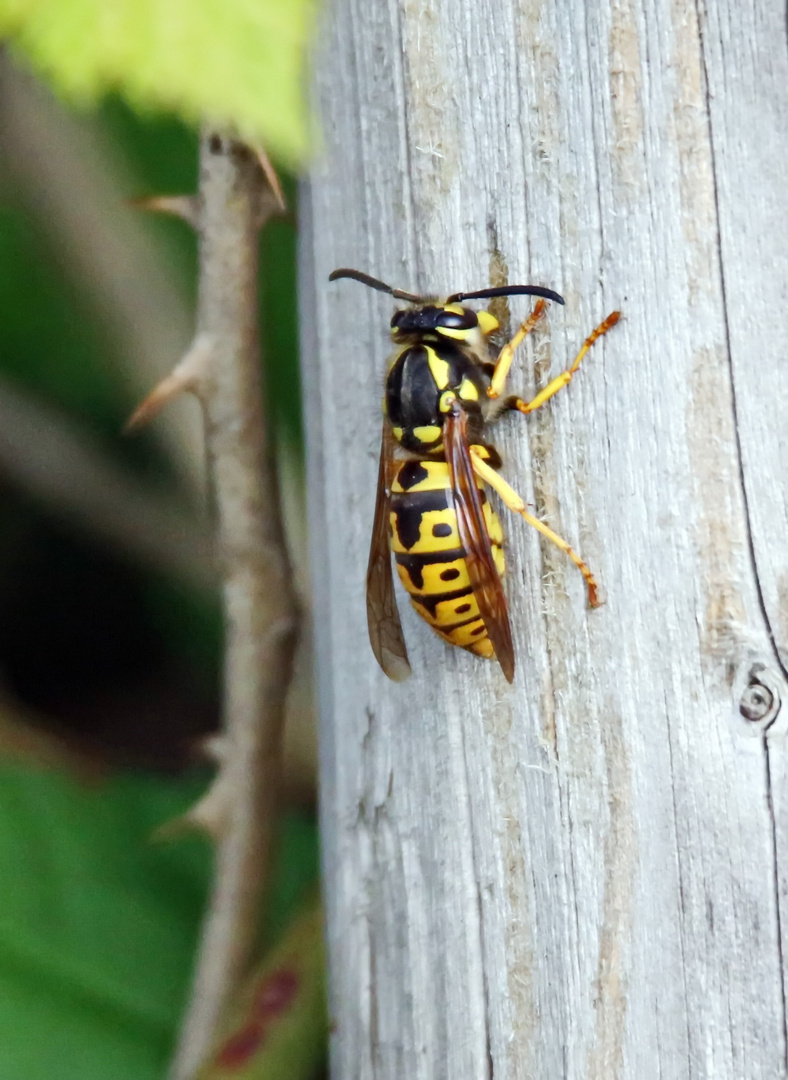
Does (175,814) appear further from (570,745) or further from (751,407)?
(751,407)

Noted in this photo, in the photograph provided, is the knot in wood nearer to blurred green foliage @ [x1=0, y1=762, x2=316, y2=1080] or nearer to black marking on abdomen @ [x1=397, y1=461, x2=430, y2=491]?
black marking on abdomen @ [x1=397, y1=461, x2=430, y2=491]

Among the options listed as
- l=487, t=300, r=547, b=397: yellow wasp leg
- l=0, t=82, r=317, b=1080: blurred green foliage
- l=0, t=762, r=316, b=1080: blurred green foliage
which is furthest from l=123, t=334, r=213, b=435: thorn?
l=0, t=762, r=316, b=1080: blurred green foliage

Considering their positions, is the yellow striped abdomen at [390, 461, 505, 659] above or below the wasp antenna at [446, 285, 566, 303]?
below

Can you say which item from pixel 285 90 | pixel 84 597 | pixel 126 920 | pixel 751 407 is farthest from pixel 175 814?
pixel 751 407

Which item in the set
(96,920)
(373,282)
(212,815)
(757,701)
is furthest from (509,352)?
(96,920)

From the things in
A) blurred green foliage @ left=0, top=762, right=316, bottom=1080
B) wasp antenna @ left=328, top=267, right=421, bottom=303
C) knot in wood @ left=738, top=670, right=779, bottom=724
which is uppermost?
wasp antenna @ left=328, top=267, right=421, bottom=303

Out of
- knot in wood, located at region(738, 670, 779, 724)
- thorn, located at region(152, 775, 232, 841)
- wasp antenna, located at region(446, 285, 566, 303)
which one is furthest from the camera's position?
thorn, located at region(152, 775, 232, 841)
